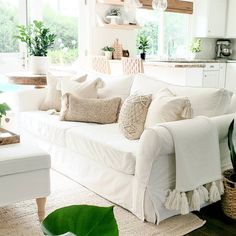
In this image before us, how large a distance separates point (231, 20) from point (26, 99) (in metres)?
4.93

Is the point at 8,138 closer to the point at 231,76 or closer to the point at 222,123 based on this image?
the point at 222,123

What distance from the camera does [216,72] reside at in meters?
6.37

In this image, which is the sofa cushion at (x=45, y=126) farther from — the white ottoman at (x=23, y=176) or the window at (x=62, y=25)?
the window at (x=62, y=25)

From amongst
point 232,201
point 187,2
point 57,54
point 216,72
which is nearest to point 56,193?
point 232,201

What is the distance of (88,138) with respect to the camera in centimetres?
272

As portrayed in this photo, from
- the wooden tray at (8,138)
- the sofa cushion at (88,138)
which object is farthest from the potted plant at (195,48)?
the wooden tray at (8,138)

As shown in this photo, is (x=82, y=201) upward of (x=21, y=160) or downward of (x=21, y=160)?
downward

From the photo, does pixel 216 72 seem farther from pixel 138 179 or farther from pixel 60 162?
pixel 138 179

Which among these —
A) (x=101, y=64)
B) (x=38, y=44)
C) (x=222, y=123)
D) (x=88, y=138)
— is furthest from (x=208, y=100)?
(x=101, y=64)

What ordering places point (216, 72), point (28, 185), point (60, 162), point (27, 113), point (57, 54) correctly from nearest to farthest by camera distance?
point (28, 185) → point (60, 162) → point (27, 113) → point (57, 54) → point (216, 72)

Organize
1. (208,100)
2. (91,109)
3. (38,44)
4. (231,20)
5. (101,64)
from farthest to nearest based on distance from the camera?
(231,20) < (101,64) < (38,44) < (91,109) < (208,100)

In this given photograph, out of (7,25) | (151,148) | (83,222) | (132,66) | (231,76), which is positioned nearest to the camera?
(83,222)

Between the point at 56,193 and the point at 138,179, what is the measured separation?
0.86 m

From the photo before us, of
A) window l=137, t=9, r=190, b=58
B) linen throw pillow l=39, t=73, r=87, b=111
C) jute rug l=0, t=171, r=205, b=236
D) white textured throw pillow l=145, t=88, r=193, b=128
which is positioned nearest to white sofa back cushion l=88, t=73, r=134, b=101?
linen throw pillow l=39, t=73, r=87, b=111
